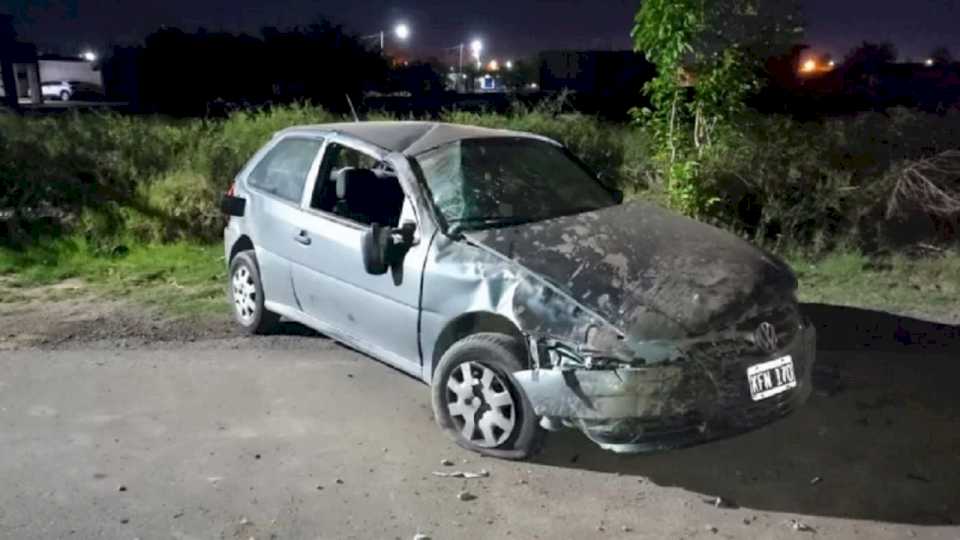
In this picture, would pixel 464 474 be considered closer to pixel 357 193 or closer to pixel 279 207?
pixel 357 193

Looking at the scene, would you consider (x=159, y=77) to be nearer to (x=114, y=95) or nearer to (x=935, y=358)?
(x=114, y=95)

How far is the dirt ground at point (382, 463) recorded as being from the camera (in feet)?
12.3

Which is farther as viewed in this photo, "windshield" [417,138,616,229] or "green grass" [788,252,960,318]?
"green grass" [788,252,960,318]

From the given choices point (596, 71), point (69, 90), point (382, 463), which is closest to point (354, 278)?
point (382, 463)

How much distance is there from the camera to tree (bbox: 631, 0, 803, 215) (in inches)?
326

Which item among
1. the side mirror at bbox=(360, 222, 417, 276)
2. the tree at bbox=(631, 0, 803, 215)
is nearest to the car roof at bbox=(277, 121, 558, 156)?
the side mirror at bbox=(360, 222, 417, 276)

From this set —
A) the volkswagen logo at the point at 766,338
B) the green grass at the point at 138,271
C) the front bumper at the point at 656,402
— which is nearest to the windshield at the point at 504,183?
the front bumper at the point at 656,402

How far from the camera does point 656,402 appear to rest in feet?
12.6

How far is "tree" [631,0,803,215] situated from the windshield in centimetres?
323

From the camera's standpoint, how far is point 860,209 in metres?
8.73

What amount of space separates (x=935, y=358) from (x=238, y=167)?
315 inches

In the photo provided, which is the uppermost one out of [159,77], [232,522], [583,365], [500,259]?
[159,77]

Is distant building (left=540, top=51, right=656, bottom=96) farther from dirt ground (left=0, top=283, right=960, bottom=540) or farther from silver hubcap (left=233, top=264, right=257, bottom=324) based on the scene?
dirt ground (left=0, top=283, right=960, bottom=540)

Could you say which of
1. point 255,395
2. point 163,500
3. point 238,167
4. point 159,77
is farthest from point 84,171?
point 159,77
